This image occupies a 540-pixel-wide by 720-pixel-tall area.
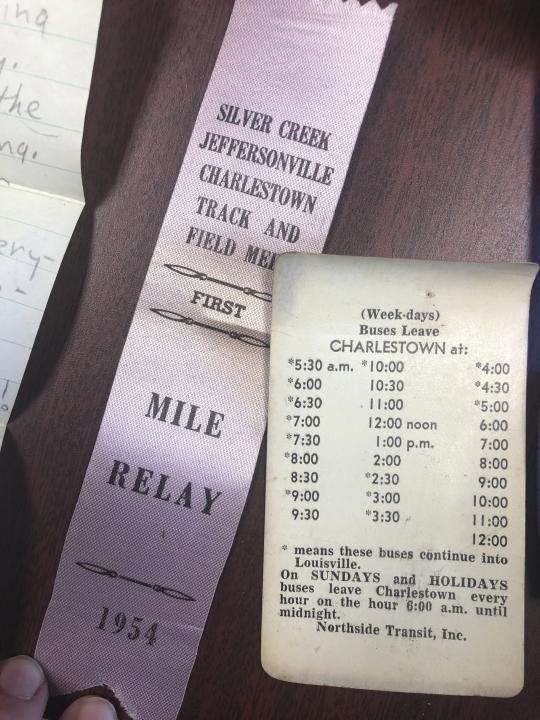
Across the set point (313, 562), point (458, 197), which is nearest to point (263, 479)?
point (313, 562)

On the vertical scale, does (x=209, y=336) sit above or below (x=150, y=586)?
above

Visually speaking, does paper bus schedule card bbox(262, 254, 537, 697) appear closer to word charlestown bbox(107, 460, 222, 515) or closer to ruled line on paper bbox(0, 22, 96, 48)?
word charlestown bbox(107, 460, 222, 515)

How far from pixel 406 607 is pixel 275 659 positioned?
A: 0.09 meters

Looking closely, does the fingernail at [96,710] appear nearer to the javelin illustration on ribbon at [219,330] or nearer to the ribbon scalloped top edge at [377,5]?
the javelin illustration on ribbon at [219,330]

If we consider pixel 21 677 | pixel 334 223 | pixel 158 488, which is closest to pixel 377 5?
pixel 334 223

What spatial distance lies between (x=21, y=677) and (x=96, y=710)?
5 centimetres

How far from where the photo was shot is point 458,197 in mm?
416

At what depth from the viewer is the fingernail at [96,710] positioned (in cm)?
41

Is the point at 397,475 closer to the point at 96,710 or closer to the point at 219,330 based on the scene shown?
the point at 219,330

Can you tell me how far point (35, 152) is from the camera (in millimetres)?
418

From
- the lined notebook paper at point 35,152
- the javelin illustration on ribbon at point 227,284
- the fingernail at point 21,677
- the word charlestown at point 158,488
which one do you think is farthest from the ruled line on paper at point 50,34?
the fingernail at point 21,677

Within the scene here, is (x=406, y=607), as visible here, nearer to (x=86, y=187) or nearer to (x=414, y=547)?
(x=414, y=547)

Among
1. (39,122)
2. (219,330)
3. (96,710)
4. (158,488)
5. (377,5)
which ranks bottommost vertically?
(96,710)

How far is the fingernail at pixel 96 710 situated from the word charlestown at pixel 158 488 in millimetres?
140
